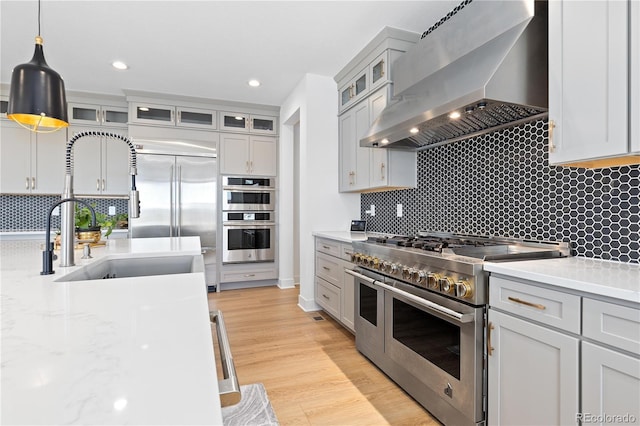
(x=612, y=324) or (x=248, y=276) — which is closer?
(x=612, y=324)

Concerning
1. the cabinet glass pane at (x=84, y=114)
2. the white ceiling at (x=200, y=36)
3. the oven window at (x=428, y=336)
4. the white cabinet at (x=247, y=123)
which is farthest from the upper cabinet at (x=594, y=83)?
the cabinet glass pane at (x=84, y=114)

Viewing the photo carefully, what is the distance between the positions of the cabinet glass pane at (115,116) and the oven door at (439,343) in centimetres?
458

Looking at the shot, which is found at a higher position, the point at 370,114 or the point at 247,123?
the point at 247,123

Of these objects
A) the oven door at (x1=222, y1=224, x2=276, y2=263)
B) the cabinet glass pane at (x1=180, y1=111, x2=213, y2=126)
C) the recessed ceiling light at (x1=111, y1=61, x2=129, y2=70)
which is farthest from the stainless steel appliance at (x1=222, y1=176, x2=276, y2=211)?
the recessed ceiling light at (x1=111, y1=61, x2=129, y2=70)

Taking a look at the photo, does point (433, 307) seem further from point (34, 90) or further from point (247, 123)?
point (247, 123)

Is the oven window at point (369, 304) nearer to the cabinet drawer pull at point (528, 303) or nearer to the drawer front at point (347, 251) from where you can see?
the drawer front at point (347, 251)

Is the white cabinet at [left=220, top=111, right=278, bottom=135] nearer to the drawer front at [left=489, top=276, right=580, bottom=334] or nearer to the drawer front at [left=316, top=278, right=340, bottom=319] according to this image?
the drawer front at [left=316, top=278, right=340, bottom=319]

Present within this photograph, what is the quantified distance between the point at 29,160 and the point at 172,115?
193 cm

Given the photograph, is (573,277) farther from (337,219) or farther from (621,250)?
(337,219)

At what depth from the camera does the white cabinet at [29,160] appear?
14.3 ft

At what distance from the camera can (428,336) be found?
1.91 metres

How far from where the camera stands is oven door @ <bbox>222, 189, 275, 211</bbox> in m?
4.87

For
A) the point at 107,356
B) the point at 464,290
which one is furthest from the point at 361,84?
the point at 107,356

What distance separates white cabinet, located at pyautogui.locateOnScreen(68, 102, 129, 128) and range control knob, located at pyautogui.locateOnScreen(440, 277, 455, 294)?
4890 millimetres
